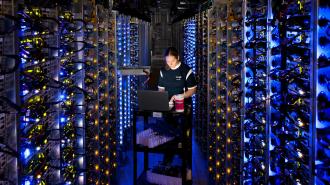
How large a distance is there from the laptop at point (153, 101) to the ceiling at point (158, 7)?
3.99m

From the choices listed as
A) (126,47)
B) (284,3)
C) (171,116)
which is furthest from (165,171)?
(126,47)

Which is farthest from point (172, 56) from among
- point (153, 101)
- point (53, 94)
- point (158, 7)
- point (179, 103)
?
point (158, 7)

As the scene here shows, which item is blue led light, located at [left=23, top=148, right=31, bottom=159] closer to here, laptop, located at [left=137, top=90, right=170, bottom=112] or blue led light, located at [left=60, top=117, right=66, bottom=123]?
blue led light, located at [left=60, top=117, right=66, bottom=123]

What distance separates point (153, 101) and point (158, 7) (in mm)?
18410

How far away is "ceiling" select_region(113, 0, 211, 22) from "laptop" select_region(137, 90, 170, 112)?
3.99 metres

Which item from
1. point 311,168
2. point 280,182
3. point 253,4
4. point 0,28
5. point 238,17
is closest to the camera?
point 0,28

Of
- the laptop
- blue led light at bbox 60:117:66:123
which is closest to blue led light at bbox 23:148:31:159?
blue led light at bbox 60:117:66:123

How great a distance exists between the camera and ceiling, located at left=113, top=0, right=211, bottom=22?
11.4 meters

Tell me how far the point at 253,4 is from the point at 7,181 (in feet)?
12.0

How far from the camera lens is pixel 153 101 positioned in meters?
5.84

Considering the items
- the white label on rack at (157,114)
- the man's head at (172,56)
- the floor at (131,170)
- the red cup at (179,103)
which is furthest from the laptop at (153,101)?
the floor at (131,170)

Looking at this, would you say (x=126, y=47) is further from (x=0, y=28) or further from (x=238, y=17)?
(x=0, y=28)

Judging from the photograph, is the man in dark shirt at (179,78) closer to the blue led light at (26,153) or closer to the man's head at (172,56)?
the man's head at (172,56)

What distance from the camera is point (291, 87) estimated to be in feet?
13.7
